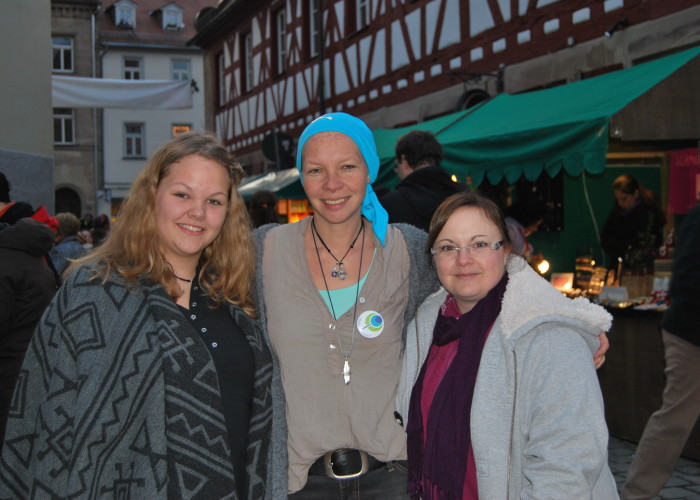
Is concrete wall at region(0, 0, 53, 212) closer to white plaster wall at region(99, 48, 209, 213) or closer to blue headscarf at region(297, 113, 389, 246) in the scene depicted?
blue headscarf at region(297, 113, 389, 246)

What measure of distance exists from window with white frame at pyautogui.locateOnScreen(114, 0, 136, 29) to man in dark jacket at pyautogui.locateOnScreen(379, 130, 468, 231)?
33.0 m

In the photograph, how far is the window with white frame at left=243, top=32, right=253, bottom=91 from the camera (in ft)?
60.1

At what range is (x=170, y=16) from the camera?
116ft

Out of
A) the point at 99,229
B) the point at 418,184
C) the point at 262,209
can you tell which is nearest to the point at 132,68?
→ the point at 99,229

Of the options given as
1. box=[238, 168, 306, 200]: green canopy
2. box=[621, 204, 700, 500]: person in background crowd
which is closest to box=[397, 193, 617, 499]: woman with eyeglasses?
box=[621, 204, 700, 500]: person in background crowd

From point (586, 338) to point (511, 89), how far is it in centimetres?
728

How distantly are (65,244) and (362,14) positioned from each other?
23.6 ft

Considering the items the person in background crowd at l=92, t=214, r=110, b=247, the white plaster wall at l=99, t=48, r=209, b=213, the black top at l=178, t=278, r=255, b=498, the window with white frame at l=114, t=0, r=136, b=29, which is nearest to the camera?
the black top at l=178, t=278, r=255, b=498

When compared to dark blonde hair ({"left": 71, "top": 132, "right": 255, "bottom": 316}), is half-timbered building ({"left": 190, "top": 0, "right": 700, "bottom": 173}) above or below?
above

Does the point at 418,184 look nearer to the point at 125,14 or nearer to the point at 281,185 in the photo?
the point at 281,185

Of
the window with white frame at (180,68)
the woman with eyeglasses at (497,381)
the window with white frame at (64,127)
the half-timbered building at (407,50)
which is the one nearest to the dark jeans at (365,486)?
the woman with eyeglasses at (497,381)

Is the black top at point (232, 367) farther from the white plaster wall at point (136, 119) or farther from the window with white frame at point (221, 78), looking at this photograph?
the white plaster wall at point (136, 119)

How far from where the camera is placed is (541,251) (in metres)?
9.02

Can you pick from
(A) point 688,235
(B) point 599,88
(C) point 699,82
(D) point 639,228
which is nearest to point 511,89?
(D) point 639,228
